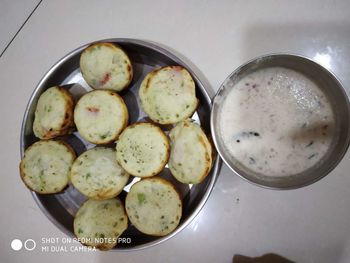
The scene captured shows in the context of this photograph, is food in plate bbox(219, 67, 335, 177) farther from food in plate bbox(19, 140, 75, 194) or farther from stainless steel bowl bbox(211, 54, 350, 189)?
food in plate bbox(19, 140, 75, 194)

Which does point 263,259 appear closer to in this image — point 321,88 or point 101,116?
point 321,88

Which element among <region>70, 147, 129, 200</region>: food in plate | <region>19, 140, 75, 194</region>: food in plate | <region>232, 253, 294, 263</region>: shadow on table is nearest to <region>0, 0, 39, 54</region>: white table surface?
<region>19, 140, 75, 194</region>: food in plate

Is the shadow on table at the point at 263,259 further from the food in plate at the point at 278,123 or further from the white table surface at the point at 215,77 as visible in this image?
the food in plate at the point at 278,123

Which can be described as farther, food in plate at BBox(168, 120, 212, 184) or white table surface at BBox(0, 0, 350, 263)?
white table surface at BBox(0, 0, 350, 263)

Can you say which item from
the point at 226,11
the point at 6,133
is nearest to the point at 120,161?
the point at 6,133

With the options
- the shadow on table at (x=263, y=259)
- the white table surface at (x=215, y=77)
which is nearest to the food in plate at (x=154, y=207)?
the white table surface at (x=215, y=77)
